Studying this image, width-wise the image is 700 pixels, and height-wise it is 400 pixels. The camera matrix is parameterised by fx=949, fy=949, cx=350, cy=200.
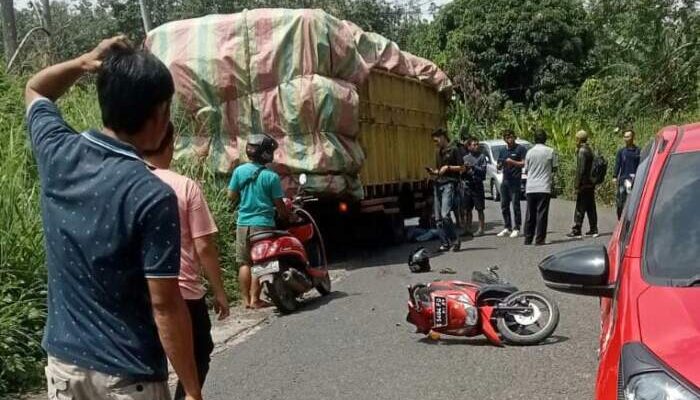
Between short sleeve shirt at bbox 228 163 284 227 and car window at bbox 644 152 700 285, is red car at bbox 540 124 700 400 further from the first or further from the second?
short sleeve shirt at bbox 228 163 284 227

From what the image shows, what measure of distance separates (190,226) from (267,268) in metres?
4.20

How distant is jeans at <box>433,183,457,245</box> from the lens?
14.4m

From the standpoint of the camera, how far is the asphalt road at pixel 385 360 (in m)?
6.48

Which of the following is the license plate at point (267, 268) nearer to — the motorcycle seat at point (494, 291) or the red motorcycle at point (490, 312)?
the red motorcycle at point (490, 312)

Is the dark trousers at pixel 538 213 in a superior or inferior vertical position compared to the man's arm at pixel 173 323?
inferior

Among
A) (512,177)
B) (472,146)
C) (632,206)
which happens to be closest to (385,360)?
(632,206)

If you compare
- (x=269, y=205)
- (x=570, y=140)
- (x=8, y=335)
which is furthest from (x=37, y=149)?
(x=570, y=140)

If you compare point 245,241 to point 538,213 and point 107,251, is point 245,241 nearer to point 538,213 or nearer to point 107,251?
point 538,213

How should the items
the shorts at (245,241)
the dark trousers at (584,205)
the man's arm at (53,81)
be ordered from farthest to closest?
the dark trousers at (584,205) → the shorts at (245,241) → the man's arm at (53,81)

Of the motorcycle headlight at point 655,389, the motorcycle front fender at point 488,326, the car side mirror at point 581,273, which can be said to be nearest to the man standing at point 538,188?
the motorcycle front fender at point 488,326

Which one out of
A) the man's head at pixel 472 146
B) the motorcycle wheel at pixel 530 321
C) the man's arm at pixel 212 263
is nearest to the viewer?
the man's arm at pixel 212 263

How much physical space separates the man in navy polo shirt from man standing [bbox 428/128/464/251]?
38.3ft

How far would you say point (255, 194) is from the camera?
30.9 feet

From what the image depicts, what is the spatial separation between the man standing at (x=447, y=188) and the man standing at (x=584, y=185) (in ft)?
6.46
